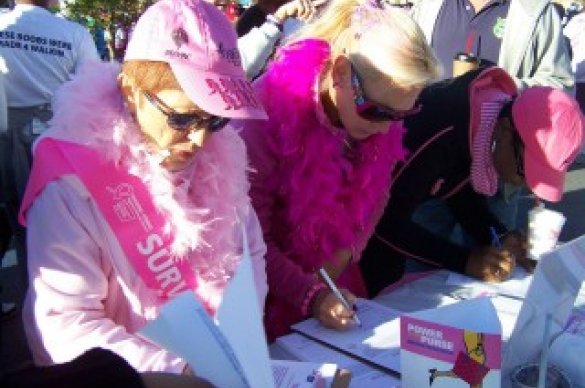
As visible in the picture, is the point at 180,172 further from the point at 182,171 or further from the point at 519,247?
the point at 519,247

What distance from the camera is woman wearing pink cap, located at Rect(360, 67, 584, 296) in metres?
1.63

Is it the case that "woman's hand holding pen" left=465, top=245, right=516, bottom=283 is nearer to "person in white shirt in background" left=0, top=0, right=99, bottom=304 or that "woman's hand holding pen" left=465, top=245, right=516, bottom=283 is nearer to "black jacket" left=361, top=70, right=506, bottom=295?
"black jacket" left=361, top=70, right=506, bottom=295

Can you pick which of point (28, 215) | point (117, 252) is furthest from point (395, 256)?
point (28, 215)

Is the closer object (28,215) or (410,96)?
(28,215)

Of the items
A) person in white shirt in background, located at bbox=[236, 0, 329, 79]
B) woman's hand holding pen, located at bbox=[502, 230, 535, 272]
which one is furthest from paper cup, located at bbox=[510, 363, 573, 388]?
person in white shirt in background, located at bbox=[236, 0, 329, 79]

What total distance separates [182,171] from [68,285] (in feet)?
1.02

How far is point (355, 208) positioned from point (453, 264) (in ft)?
1.18

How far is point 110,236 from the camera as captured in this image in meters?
1.13

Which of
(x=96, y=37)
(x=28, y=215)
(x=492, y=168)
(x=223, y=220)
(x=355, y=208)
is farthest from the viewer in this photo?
(x=96, y=37)

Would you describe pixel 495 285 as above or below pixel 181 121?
below

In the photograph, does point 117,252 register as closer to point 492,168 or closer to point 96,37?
point 492,168

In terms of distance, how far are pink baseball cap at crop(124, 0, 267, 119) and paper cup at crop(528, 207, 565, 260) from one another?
0.92 metres

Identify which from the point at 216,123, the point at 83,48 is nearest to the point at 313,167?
the point at 216,123

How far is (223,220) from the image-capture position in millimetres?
1287
